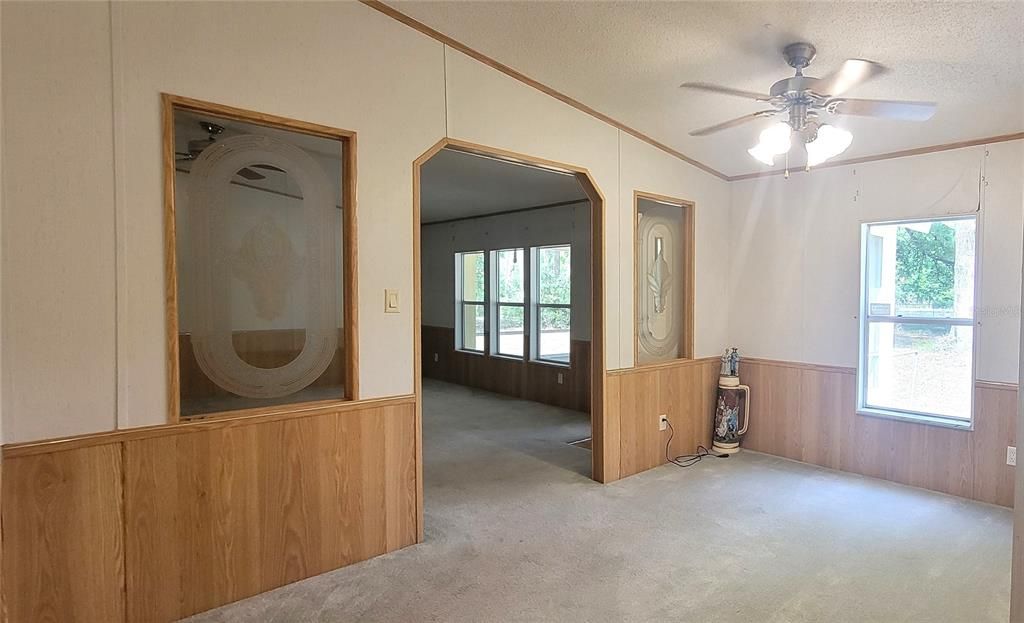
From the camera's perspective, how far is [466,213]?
786 centimetres

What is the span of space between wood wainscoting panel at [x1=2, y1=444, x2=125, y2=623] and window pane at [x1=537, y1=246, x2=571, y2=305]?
5.24 metres

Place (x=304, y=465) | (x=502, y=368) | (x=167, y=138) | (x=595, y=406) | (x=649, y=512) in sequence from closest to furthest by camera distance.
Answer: (x=167, y=138)
(x=304, y=465)
(x=649, y=512)
(x=595, y=406)
(x=502, y=368)

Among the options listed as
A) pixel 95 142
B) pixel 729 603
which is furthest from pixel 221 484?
pixel 729 603

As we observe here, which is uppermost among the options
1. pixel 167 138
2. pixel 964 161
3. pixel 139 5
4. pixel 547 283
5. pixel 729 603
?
pixel 139 5

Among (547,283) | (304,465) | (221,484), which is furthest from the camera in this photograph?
(547,283)

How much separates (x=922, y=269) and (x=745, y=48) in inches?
91.8

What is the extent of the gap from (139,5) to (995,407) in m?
5.08

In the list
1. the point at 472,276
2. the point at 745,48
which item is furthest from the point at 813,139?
the point at 472,276

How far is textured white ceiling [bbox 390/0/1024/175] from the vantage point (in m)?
2.43

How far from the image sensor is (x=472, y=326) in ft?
27.7

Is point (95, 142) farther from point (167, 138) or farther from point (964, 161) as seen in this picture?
point (964, 161)

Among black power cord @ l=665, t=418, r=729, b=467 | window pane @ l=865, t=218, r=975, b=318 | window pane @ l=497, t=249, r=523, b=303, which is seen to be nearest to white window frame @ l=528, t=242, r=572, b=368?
window pane @ l=497, t=249, r=523, b=303

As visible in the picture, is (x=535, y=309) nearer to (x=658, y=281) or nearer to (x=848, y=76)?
(x=658, y=281)

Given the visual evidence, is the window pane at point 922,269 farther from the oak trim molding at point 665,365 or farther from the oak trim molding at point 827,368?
the oak trim molding at point 665,365
